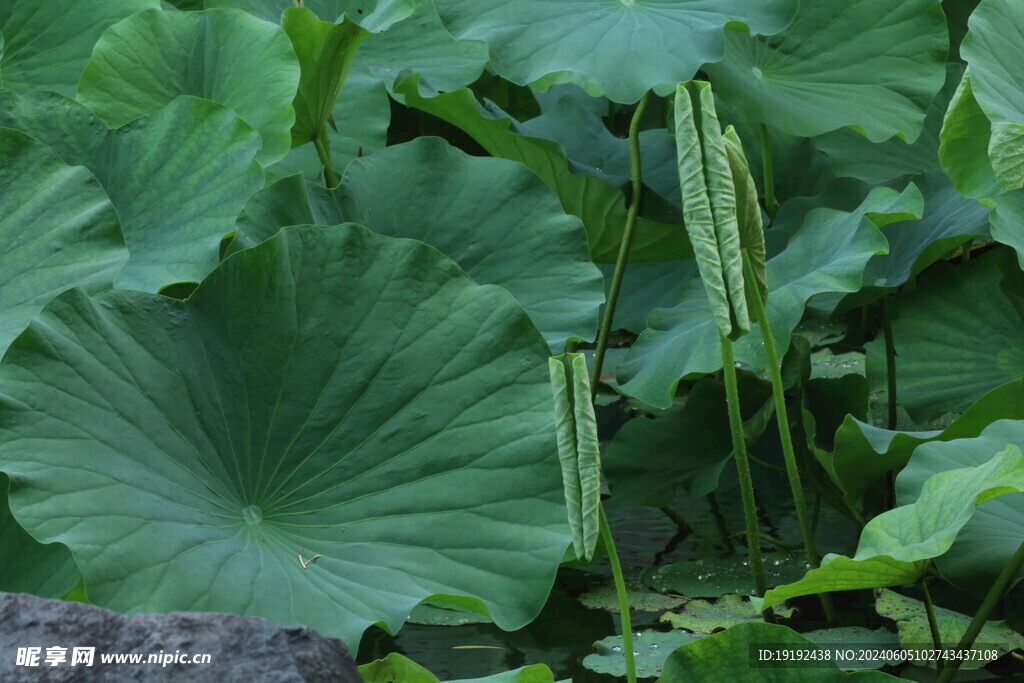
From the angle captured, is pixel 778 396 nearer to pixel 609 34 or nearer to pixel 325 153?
pixel 609 34

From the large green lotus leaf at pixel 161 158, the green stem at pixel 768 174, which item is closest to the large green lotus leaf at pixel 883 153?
the green stem at pixel 768 174

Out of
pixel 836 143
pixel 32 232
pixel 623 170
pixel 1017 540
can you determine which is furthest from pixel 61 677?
pixel 836 143

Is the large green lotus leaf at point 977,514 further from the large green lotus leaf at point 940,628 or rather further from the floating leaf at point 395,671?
the floating leaf at point 395,671

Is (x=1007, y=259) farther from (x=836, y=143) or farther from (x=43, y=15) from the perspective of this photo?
(x=43, y=15)

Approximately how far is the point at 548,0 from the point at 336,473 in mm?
844

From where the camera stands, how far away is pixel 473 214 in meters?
1.49

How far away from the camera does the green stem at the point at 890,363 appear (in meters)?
1.63

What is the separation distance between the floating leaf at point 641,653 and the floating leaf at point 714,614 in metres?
0.03

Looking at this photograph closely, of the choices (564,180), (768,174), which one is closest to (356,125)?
(564,180)

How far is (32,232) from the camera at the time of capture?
1243mm

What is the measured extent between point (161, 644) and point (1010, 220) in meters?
1.17

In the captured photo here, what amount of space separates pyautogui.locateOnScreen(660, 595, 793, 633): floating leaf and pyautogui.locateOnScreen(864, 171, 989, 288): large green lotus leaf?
51cm

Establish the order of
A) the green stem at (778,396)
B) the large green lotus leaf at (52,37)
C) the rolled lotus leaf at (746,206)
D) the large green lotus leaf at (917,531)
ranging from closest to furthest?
the large green lotus leaf at (917,531) → the rolled lotus leaf at (746,206) → the green stem at (778,396) → the large green lotus leaf at (52,37)

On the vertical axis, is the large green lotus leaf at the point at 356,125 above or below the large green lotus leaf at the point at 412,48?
below
